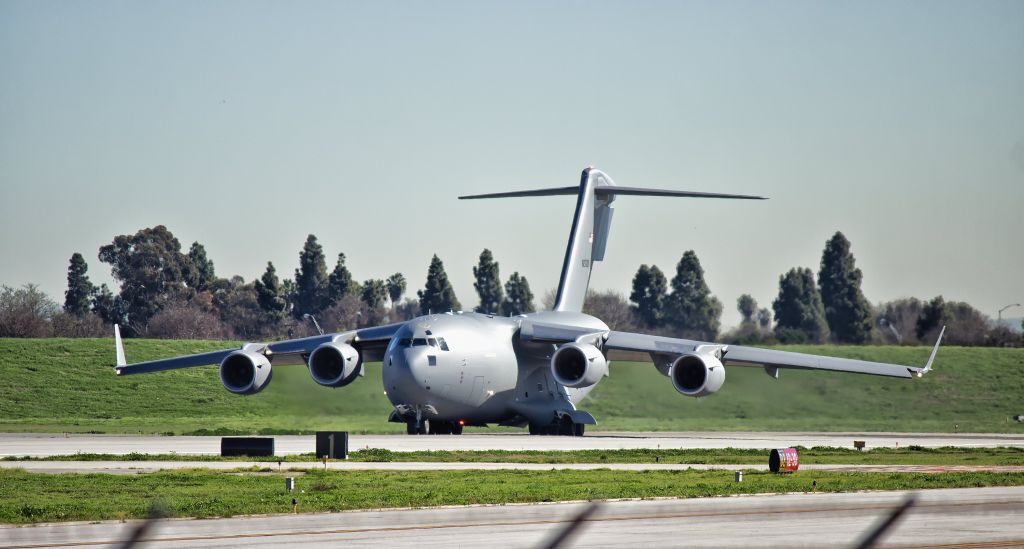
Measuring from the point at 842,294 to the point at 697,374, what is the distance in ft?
Answer: 286

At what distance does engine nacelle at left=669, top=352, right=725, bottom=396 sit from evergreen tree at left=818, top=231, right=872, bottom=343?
224 ft

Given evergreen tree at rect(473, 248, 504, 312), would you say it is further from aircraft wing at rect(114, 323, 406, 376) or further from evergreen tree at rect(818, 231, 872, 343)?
aircraft wing at rect(114, 323, 406, 376)

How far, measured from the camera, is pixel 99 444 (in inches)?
1497

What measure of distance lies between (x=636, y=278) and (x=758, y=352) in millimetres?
86842

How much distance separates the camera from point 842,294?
420 feet

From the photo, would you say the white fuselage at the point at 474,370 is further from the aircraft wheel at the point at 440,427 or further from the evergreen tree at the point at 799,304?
the evergreen tree at the point at 799,304

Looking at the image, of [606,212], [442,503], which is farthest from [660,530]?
[606,212]

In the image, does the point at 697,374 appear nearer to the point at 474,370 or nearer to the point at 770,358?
the point at 770,358

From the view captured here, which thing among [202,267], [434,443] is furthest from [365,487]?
[202,267]

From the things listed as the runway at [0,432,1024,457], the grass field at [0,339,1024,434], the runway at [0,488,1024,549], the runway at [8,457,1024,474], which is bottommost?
the runway at [0,488,1024,549]

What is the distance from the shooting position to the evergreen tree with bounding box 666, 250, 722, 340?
130 metres

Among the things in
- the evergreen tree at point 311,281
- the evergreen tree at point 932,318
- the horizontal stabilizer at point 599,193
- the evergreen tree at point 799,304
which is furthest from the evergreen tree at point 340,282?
the horizontal stabilizer at point 599,193

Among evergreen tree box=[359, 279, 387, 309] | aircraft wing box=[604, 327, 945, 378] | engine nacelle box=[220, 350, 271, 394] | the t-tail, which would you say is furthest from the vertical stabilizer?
evergreen tree box=[359, 279, 387, 309]

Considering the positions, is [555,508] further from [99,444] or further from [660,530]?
[99,444]
